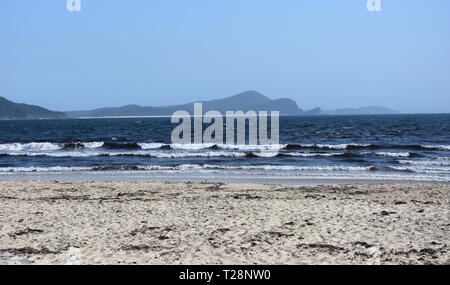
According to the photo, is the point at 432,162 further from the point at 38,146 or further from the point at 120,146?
the point at 38,146

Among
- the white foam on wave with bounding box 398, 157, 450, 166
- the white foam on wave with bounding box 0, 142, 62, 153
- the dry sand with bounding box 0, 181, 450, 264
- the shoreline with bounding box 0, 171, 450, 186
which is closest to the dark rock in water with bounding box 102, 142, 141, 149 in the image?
the white foam on wave with bounding box 0, 142, 62, 153

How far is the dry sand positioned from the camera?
7.10 metres

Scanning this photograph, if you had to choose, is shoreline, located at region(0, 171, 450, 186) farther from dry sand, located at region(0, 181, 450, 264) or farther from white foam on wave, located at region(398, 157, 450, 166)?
white foam on wave, located at region(398, 157, 450, 166)

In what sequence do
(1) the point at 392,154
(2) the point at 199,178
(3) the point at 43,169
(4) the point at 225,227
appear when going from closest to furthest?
(4) the point at 225,227
(2) the point at 199,178
(3) the point at 43,169
(1) the point at 392,154

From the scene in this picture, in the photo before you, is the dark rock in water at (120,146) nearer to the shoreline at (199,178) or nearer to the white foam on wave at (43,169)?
the white foam on wave at (43,169)

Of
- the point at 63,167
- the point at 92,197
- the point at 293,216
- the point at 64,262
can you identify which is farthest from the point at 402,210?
the point at 63,167

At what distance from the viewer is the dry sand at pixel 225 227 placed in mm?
7098

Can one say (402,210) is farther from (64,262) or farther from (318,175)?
(318,175)

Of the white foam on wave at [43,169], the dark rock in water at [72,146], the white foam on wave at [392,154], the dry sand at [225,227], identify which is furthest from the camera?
the dark rock in water at [72,146]

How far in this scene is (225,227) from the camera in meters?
8.80

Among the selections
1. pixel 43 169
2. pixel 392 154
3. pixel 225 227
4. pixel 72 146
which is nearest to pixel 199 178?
pixel 43 169

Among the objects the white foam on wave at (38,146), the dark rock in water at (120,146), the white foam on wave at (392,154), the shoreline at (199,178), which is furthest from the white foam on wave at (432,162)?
the white foam on wave at (38,146)

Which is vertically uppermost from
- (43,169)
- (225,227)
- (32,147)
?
(225,227)

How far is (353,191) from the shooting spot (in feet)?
46.7
